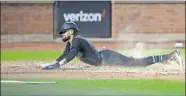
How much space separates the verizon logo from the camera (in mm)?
25266

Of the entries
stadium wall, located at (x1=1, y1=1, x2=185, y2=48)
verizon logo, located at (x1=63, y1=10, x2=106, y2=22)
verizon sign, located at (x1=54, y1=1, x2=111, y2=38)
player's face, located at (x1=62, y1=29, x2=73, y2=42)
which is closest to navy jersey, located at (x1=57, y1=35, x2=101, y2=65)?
player's face, located at (x1=62, y1=29, x2=73, y2=42)

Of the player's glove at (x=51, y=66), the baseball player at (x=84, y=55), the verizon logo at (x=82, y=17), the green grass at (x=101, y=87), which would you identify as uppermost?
the verizon logo at (x=82, y=17)

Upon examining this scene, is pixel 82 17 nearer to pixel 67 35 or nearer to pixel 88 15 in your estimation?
pixel 88 15

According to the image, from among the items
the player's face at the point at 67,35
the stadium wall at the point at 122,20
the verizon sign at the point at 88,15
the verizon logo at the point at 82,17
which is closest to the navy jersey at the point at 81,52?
the player's face at the point at 67,35

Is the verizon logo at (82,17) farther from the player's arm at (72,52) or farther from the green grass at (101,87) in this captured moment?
the green grass at (101,87)

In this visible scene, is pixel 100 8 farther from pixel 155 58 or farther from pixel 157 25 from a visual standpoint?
pixel 155 58

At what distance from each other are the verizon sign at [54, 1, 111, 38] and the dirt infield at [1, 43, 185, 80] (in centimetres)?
1341

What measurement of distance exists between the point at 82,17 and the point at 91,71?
1479 cm

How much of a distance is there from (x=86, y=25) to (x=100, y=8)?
118 centimetres

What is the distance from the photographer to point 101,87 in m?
9.16

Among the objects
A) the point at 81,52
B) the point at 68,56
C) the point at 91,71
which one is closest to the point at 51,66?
the point at 68,56

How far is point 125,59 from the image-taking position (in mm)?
11484

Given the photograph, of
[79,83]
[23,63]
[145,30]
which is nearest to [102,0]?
[145,30]

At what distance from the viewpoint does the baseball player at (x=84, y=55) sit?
35.0 feet
